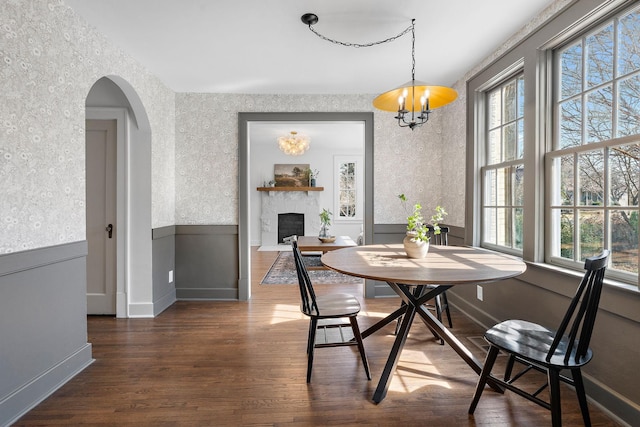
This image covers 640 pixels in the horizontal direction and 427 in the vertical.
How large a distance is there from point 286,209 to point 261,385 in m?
6.72

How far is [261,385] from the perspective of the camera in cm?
211

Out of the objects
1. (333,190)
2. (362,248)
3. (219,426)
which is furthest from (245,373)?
(333,190)

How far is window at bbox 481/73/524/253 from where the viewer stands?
2771 millimetres

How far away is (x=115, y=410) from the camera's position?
6.16 ft

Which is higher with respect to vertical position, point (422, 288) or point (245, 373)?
point (422, 288)

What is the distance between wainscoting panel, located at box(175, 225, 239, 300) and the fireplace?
4642 mm

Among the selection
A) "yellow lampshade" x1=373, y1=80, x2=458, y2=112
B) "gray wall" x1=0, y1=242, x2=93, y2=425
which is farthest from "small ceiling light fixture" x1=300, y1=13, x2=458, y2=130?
"gray wall" x1=0, y1=242, x2=93, y2=425

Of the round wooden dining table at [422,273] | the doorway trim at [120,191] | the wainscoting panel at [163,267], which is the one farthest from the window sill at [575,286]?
the doorway trim at [120,191]

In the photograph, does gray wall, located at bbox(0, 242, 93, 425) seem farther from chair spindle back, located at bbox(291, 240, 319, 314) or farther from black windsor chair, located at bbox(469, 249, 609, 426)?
black windsor chair, located at bbox(469, 249, 609, 426)

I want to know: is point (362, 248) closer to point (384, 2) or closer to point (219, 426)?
point (219, 426)

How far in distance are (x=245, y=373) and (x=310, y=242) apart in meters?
2.89

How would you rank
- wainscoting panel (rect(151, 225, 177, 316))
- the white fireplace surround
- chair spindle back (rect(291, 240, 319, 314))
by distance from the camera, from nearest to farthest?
chair spindle back (rect(291, 240, 319, 314)), wainscoting panel (rect(151, 225, 177, 316)), the white fireplace surround

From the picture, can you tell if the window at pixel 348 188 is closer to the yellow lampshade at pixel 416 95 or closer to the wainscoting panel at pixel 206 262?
the wainscoting panel at pixel 206 262

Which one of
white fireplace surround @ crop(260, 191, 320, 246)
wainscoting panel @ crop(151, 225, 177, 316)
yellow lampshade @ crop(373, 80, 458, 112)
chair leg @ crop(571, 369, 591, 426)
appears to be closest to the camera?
chair leg @ crop(571, 369, 591, 426)
